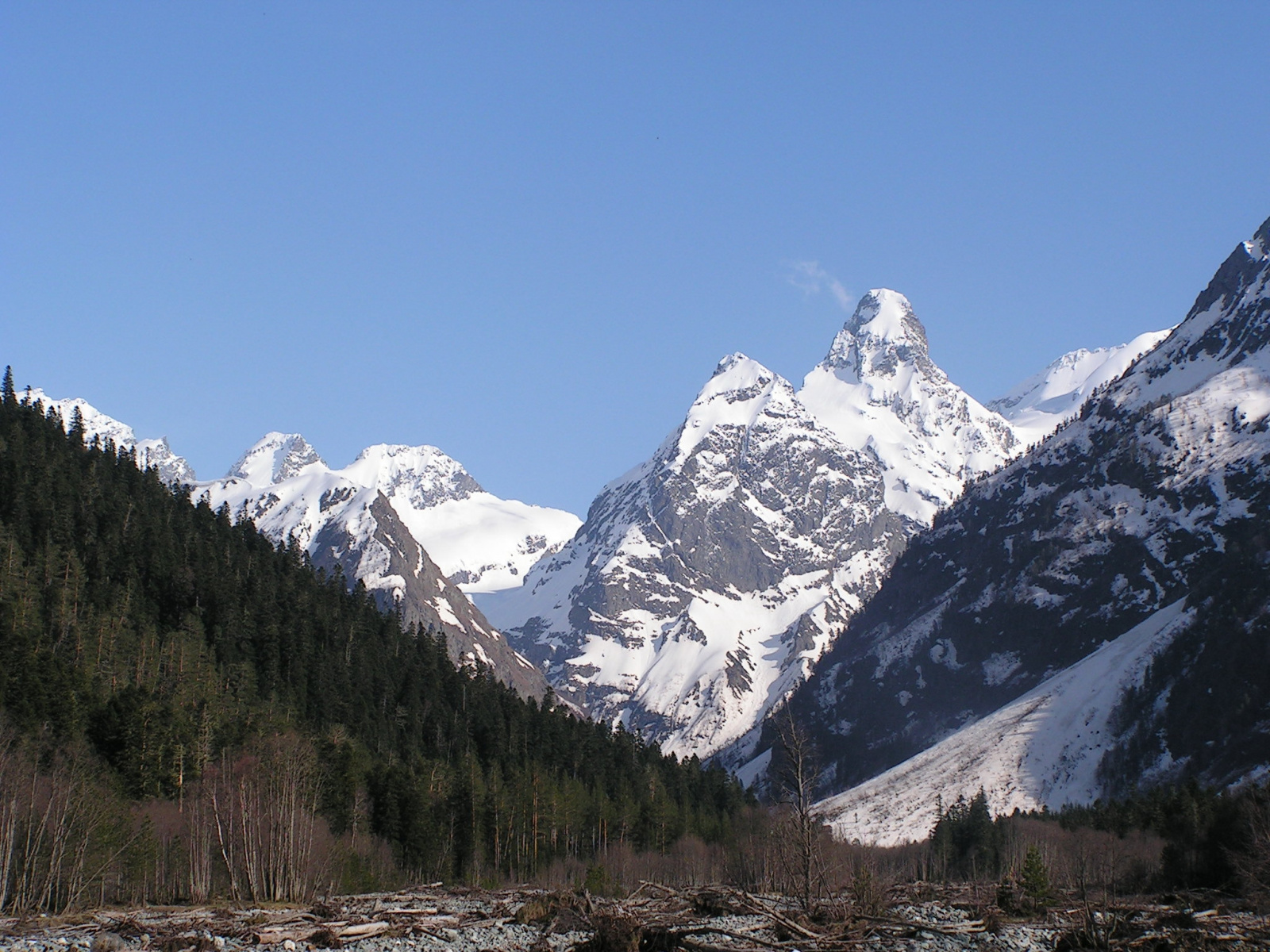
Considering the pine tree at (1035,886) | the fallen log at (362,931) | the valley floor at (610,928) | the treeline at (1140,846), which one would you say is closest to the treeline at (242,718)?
the valley floor at (610,928)

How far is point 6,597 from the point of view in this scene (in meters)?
140

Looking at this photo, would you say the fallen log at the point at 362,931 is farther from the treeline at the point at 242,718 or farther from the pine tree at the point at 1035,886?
the pine tree at the point at 1035,886

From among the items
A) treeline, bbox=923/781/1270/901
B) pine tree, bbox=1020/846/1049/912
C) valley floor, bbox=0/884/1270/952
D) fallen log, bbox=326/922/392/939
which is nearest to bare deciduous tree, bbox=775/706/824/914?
valley floor, bbox=0/884/1270/952

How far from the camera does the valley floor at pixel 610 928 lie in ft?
156

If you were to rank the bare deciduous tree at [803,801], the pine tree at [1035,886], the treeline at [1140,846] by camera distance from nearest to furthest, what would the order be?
1. the bare deciduous tree at [803,801]
2. the pine tree at [1035,886]
3. the treeline at [1140,846]

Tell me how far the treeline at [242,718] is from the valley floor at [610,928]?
45.9 feet

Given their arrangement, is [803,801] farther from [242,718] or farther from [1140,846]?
[1140,846]

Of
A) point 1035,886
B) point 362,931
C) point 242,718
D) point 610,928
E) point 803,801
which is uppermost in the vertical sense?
point 242,718

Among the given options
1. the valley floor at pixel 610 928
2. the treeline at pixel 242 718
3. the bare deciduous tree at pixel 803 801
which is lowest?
the valley floor at pixel 610 928

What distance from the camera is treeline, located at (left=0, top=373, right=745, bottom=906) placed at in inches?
4195

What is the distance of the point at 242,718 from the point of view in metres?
134

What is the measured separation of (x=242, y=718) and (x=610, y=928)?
9829cm

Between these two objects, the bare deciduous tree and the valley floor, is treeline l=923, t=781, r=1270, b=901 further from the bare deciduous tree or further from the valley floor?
the bare deciduous tree

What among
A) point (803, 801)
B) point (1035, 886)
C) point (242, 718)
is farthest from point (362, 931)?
point (242, 718)
